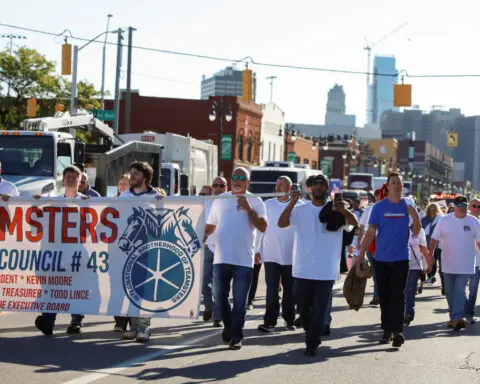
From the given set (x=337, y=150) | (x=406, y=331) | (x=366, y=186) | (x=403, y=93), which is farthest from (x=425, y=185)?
(x=406, y=331)

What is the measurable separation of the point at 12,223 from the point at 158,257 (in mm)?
1725

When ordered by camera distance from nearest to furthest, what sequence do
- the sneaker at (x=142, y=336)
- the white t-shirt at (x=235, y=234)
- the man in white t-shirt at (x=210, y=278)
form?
the white t-shirt at (x=235, y=234), the sneaker at (x=142, y=336), the man in white t-shirt at (x=210, y=278)

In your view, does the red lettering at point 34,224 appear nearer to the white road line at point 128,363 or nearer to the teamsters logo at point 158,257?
the teamsters logo at point 158,257

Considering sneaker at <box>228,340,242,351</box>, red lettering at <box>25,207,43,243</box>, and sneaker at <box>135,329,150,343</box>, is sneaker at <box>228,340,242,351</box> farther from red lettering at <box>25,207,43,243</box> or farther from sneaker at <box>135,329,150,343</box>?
red lettering at <box>25,207,43,243</box>

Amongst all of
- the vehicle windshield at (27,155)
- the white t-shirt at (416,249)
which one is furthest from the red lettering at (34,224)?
the vehicle windshield at (27,155)

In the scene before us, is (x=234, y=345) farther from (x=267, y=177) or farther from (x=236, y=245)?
(x=267, y=177)

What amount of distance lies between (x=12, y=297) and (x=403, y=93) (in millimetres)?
20806

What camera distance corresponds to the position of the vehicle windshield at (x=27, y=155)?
21.2 m

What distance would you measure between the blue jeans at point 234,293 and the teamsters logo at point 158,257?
1.03 ft

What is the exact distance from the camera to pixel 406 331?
12383mm

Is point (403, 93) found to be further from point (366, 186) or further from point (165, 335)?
point (366, 186)

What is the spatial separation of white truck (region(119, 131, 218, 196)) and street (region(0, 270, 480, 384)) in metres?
17.5

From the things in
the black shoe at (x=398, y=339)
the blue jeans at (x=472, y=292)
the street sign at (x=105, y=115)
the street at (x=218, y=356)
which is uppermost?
the street sign at (x=105, y=115)

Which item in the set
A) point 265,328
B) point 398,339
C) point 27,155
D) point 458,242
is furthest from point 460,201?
point 27,155
